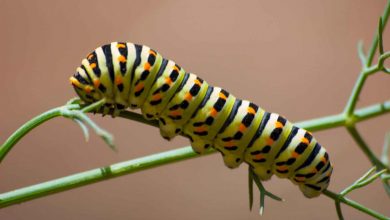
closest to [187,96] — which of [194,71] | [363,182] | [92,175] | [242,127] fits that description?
[242,127]

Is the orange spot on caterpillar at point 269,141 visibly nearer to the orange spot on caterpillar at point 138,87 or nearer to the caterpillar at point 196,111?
the caterpillar at point 196,111

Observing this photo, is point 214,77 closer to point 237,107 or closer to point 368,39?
point 368,39

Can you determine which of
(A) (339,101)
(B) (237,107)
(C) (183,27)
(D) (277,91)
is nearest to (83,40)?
(C) (183,27)

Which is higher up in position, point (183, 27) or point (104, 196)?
point (183, 27)

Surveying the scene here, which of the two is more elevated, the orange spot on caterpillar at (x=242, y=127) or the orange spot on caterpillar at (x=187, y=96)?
the orange spot on caterpillar at (x=187, y=96)

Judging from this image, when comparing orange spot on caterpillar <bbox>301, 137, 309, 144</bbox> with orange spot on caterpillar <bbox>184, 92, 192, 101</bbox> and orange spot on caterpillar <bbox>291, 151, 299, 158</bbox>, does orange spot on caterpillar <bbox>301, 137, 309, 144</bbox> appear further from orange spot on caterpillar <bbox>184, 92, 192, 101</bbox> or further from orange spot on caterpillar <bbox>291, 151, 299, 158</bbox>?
orange spot on caterpillar <bbox>184, 92, 192, 101</bbox>

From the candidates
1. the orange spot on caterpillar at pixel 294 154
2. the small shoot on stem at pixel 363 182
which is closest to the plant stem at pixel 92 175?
the orange spot on caterpillar at pixel 294 154
